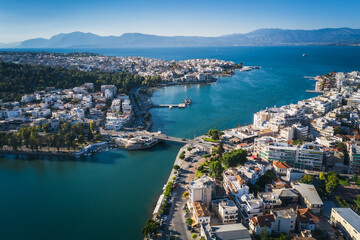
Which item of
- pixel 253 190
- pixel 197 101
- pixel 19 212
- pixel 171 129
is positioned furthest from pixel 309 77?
pixel 19 212

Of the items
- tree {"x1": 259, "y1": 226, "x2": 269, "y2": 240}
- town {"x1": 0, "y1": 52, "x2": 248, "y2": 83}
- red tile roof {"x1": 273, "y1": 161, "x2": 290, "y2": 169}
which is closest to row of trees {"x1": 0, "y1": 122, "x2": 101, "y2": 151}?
red tile roof {"x1": 273, "y1": 161, "x2": 290, "y2": 169}

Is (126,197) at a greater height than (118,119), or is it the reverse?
(118,119)

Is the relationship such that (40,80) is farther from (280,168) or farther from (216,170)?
(280,168)

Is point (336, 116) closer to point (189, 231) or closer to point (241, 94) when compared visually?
point (241, 94)

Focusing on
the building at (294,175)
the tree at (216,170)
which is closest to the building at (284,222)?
the building at (294,175)

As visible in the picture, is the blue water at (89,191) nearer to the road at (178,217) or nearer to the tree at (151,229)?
the tree at (151,229)

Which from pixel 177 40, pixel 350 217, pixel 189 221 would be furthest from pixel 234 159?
pixel 177 40

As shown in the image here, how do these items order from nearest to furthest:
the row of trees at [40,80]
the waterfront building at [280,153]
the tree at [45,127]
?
the waterfront building at [280,153], the tree at [45,127], the row of trees at [40,80]

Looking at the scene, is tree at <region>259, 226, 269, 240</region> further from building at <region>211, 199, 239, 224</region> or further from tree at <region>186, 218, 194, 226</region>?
tree at <region>186, 218, 194, 226</region>
